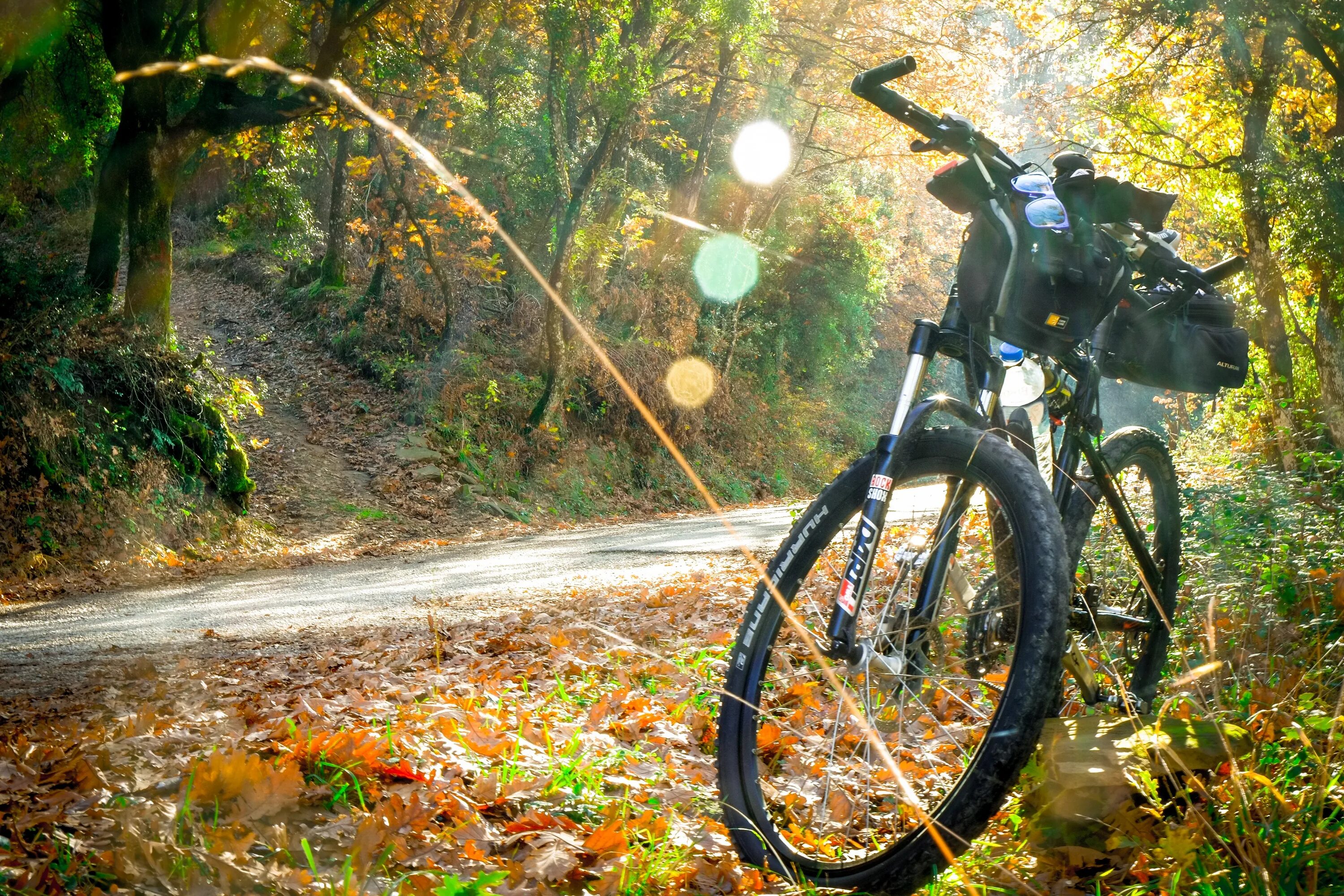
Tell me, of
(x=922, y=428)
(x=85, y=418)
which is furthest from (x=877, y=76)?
(x=85, y=418)

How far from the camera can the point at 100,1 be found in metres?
12.6

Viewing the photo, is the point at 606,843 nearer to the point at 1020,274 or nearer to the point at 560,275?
the point at 1020,274

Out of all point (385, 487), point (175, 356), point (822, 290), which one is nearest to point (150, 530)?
point (175, 356)

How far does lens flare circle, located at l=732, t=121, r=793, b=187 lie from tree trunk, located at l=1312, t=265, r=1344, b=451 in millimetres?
14993

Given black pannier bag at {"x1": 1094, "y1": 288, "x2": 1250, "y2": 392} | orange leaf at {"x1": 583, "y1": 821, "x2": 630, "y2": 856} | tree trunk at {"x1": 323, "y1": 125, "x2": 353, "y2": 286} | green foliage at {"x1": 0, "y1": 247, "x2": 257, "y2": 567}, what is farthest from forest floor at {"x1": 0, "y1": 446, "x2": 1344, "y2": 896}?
tree trunk at {"x1": 323, "y1": 125, "x2": 353, "y2": 286}

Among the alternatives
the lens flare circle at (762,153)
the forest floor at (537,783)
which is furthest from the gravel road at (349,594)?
the lens flare circle at (762,153)

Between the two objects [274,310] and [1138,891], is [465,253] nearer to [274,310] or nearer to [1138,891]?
[274,310]

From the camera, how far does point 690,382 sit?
80.4 feet

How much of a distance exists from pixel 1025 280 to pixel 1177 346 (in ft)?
3.56

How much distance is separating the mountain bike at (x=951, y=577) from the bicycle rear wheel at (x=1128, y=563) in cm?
6

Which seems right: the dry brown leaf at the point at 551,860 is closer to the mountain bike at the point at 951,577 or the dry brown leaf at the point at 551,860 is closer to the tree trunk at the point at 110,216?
the mountain bike at the point at 951,577

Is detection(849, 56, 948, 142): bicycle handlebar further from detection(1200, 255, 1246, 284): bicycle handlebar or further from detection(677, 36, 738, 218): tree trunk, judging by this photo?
detection(677, 36, 738, 218): tree trunk

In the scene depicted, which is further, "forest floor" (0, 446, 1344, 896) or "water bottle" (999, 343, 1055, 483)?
"water bottle" (999, 343, 1055, 483)

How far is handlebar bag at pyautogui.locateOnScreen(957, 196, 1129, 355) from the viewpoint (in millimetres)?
2412
